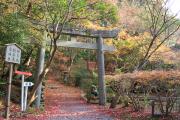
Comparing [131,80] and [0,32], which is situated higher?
[0,32]

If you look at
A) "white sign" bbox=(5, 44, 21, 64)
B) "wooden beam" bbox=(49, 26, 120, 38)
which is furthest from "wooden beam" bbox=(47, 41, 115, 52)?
"white sign" bbox=(5, 44, 21, 64)

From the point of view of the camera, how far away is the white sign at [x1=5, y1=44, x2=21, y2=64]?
11.2 metres

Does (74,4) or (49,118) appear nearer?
(49,118)

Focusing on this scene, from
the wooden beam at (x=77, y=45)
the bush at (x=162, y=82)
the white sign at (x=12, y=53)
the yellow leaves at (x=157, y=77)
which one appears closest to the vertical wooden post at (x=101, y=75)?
the wooden beam at (x=77, y=45)

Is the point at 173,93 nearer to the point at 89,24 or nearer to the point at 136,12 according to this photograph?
the point at 89,24

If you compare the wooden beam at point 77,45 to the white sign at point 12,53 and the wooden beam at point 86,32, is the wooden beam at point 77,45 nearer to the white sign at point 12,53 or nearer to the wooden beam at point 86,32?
the wooden beam at point 86,32

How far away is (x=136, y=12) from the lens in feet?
92.0

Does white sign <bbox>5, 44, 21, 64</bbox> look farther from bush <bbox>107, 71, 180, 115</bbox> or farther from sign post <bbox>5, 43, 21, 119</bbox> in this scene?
bush <bbox>107, 71, 180, 115</bbox>

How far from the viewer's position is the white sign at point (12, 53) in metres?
11.2

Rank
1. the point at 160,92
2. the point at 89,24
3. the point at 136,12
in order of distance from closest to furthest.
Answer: the point at 160,92
the point at 89,24
the point at 136,12

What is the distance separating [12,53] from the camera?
1142cm

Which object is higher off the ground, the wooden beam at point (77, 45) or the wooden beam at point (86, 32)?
the wooden beam at point (86, 32)

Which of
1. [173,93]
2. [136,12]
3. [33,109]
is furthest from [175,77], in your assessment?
[136,12]

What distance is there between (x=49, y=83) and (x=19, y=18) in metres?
17.6
